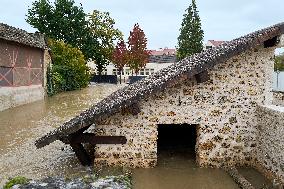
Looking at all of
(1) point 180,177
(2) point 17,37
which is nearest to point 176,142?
(1) point 180,177

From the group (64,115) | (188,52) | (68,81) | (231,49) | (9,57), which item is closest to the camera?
(231,49)

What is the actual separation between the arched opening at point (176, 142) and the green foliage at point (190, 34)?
39.9 meters

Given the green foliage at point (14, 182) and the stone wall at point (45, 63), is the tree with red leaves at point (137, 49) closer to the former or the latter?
the stone wall at point (45, 63)

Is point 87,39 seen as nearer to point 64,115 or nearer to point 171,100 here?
point 64,115

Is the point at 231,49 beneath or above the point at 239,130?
above

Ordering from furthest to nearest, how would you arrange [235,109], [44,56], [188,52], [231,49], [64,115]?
[188,52] → [44,56] → [64,115] → [235,109] → [231,49]

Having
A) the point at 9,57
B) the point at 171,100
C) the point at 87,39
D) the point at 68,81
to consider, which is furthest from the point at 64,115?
the point at 87,39

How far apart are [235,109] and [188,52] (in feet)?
144

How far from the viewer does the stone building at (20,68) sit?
67.3ft

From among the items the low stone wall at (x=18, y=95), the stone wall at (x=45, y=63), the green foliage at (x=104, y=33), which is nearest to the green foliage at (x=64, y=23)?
the green foliage at (x=104, y=33)

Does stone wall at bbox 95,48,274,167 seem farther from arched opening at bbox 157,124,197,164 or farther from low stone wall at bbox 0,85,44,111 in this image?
low stone wall at bbox 0,85,44,111

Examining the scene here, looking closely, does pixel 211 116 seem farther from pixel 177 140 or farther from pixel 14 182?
pixel 14 182

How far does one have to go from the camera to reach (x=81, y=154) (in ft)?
28.0

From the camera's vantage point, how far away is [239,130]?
27.5 ft
